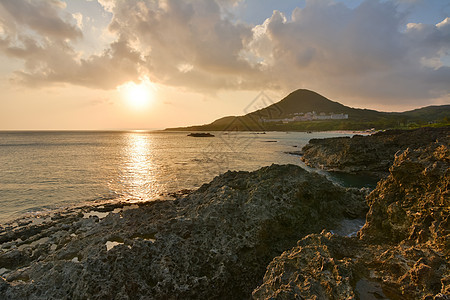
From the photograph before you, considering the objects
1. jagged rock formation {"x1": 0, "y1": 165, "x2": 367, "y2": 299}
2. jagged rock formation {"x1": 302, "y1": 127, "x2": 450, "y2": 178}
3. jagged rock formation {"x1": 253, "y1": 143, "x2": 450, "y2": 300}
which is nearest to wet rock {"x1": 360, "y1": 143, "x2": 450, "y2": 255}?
jagged rock formation {"x1": 253, "y1": 143, "x2": 450, "y2": 300}

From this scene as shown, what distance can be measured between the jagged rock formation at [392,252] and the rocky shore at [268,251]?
31 millimetres

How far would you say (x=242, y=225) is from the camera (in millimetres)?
10930

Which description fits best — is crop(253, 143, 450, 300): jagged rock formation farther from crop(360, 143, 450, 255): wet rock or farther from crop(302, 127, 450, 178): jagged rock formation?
crop(302, 127, 450, 178): jagged rock formation

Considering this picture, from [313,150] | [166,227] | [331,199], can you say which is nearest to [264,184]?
[331,199]

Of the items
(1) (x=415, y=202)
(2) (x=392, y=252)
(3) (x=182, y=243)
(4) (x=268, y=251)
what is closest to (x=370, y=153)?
(1) (x=415, y=202)

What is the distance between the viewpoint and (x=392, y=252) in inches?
268

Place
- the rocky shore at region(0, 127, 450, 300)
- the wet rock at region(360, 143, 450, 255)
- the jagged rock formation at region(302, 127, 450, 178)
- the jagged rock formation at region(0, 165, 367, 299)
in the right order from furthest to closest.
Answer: the jagged rock formation at region(302, 127, 450, 178) < the jagged rock formation at region(0, 165, 367, 299) < the wet rock at region(360, 143, 450, 255) < the rocky shore at region(0, 127, 450, 300)

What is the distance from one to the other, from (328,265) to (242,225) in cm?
494

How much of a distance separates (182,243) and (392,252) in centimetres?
769

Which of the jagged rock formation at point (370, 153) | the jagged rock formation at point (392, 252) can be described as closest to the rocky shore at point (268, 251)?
the jagged rock formation at point (392, 252)

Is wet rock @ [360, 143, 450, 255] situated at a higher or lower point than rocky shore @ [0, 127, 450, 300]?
higher

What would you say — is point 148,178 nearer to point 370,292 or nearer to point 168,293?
point 168,293

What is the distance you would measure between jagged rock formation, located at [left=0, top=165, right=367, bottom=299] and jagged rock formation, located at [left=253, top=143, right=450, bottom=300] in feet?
8.53

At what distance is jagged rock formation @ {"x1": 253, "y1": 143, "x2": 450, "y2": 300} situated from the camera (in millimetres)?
5676
